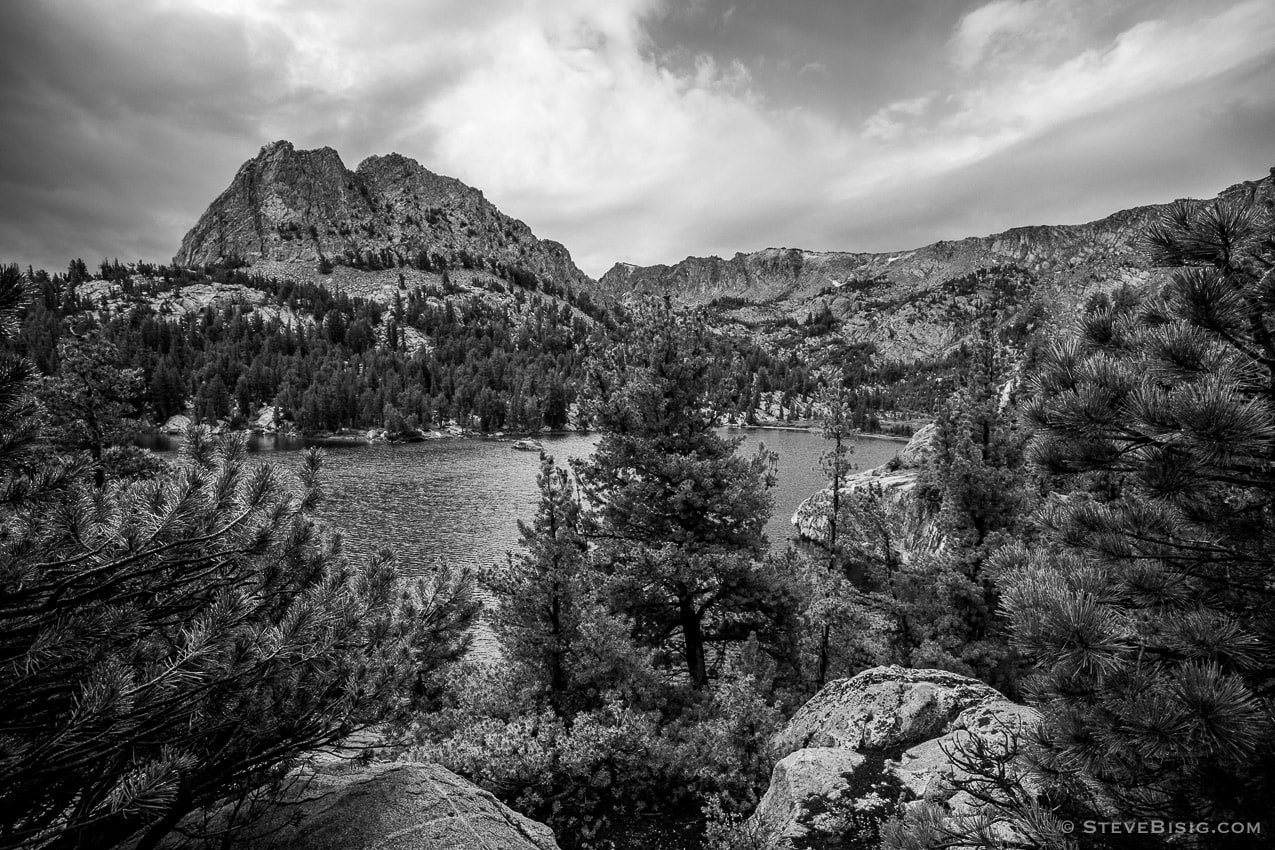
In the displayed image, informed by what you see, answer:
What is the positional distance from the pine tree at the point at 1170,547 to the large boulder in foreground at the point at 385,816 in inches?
190

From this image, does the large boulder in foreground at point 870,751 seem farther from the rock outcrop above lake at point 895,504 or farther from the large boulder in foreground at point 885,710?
the rock outcrop above lake at point 895,504

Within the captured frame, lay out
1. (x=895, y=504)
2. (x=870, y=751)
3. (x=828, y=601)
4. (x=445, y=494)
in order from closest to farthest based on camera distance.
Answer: (x=870, y=751)
(x=828, y=601)
(x=895, y=504)
(x=445, y=494)

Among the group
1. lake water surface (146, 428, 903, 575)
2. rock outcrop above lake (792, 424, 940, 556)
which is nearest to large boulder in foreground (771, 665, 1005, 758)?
lake water surface (146, 428, 903, 575)

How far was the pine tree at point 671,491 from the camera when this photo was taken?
42.1 feet

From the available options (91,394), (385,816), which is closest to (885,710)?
(385,816)

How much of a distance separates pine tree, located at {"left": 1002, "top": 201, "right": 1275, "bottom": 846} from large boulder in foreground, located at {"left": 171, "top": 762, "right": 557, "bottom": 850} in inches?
190

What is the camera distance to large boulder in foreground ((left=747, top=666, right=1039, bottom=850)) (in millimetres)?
6664

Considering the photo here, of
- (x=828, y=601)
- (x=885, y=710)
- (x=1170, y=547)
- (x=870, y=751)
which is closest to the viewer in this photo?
(x=1170, y=547)

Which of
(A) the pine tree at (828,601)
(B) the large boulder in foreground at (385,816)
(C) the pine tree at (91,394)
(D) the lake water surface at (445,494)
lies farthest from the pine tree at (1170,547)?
(C) the pine tree at (91,394)

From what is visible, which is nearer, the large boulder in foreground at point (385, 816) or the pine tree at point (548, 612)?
the large boulder in foreground at point (385, 816)

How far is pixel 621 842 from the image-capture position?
8.80 meters

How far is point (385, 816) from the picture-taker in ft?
15.9

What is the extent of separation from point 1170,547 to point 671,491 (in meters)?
9.92

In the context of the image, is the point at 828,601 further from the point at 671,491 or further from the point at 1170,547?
the point at 1170,547
